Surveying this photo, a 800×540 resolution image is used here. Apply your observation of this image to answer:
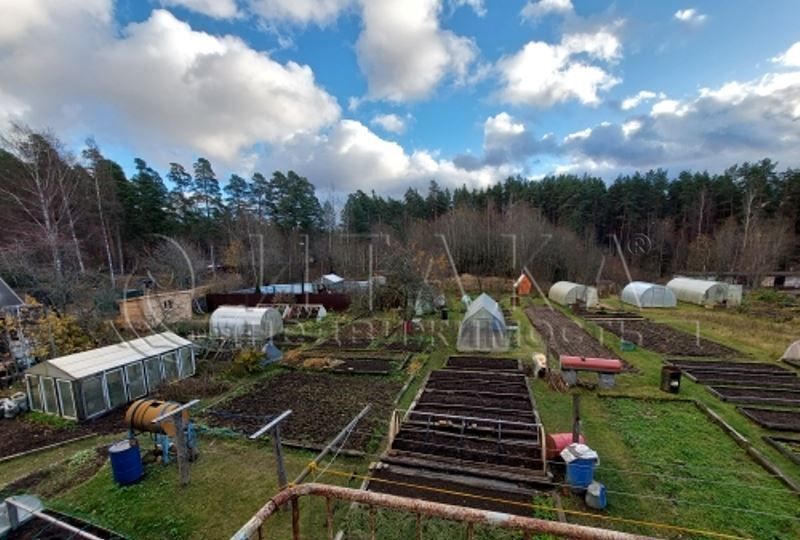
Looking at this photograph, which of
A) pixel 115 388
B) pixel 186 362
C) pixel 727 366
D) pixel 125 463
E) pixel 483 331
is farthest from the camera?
pixel 483 331

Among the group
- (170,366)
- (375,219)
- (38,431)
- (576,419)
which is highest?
(375,219)

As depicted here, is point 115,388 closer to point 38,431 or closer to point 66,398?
point 66,398

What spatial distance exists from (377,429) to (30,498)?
6.64 m

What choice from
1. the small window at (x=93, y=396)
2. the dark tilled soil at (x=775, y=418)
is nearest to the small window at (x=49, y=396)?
the small window at (x=93, y=396)

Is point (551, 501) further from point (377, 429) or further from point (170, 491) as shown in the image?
point (170, 491)

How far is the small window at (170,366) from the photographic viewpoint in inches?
491

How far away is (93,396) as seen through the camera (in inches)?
400

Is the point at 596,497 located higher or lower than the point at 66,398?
lower

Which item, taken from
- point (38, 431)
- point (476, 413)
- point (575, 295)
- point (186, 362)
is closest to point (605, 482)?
point (476, 413)

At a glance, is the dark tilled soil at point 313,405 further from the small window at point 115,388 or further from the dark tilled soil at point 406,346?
the dark tilled soil at point 406,346

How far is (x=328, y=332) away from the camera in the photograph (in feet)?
66.9

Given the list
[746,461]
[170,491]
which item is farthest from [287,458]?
[746,461]

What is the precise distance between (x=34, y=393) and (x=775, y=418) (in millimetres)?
21098

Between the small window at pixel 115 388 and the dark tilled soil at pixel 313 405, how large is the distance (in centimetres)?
308
